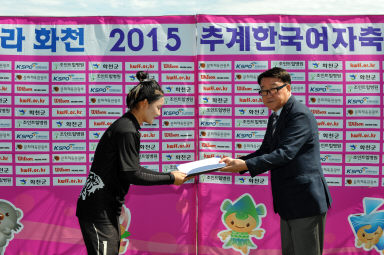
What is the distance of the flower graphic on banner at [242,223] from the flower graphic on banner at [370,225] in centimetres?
86

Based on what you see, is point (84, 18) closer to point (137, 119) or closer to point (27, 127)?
point (27, 127)

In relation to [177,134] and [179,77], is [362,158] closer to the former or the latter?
[177,134]

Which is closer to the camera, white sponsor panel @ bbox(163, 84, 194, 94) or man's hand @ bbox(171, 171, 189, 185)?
man's hand @ bbox(171, 171, 189, 185)

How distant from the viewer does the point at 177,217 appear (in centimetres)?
372

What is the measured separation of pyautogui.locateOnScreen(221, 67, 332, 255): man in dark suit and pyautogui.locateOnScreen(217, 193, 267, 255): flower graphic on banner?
1.09 metres

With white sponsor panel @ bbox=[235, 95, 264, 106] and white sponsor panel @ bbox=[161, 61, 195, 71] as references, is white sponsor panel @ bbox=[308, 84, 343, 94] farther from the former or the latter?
white sponsor panel @ bbox=[161, 61, 195, 71]

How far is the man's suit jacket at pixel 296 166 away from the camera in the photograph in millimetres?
2455

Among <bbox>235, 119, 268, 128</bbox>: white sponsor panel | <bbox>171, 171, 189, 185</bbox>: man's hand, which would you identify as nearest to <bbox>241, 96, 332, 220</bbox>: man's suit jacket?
<bbox>171, 171, 189, 185</bbox>: man's hand

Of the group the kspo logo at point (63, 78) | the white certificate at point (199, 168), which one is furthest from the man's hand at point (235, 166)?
the kspo logo at point (63, 78)

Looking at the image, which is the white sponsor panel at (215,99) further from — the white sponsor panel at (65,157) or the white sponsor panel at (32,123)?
the white sponsor panel at (32,123)

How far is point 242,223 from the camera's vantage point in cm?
369

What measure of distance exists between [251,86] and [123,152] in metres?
1.89

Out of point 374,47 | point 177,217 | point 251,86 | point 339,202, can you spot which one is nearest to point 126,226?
point 177,217

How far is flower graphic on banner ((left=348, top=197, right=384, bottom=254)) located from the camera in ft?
12.1
